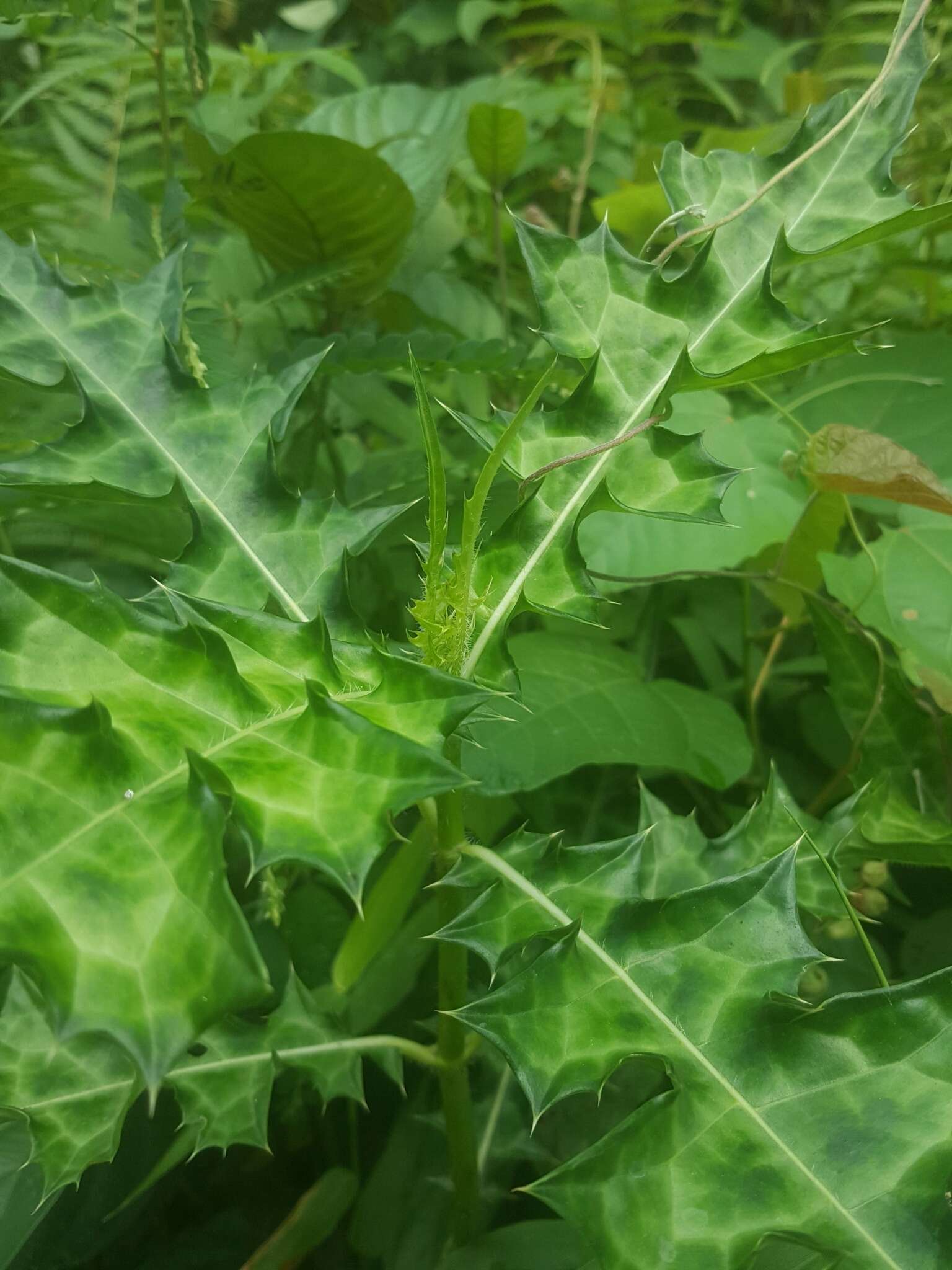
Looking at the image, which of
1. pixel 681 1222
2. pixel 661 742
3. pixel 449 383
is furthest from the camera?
pixel 449 383

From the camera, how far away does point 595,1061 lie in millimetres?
453

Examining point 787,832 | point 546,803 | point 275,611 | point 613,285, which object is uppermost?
point 613,285

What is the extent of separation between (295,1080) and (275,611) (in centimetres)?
36

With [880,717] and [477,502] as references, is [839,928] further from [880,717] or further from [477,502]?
[477,502]

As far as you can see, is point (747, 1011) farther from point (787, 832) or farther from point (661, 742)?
point (661, 742)

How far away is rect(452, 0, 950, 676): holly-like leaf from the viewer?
565 mm

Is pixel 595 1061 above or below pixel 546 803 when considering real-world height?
above

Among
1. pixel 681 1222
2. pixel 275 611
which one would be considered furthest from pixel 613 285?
pixel 681 1222

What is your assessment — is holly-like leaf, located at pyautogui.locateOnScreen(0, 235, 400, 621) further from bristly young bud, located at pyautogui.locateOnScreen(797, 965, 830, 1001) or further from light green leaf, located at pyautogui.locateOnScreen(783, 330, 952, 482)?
light green leaf, located at pyautogui.locateOnScreen(783, 330, 952, 482)

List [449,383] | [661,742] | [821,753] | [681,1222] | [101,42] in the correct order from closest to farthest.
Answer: [681,1222]
[661,742]
[821,753]
[449,383]
[101,42]

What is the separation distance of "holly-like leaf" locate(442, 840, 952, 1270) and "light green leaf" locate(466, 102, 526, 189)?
3.23 feet

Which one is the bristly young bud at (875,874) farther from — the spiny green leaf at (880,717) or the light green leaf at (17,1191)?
the light green leaf at (17,1191)

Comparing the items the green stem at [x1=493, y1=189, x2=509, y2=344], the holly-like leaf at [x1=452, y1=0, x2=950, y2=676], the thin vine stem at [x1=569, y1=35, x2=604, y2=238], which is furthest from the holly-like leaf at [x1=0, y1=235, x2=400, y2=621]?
the thin vine stem at [x1=569, y1=35, x2=604, y2=238]

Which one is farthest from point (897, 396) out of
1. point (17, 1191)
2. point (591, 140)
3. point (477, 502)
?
point (17, 1191)
